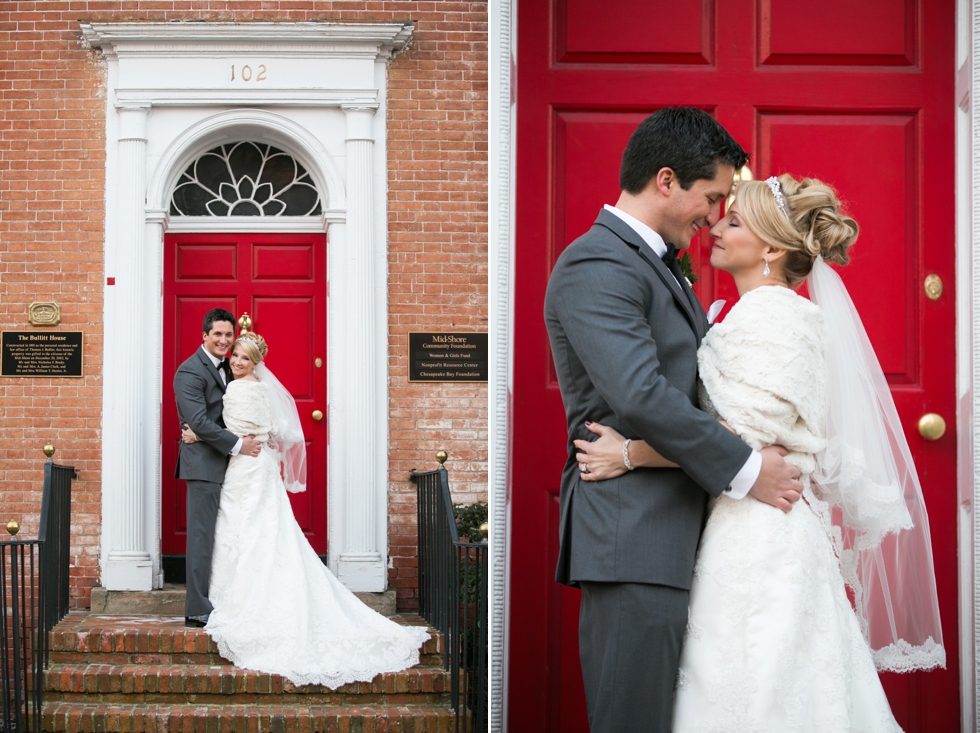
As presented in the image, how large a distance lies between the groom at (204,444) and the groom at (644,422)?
2552mm

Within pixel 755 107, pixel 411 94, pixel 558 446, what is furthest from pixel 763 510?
pixel 411 94

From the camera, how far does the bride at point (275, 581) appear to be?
3570mm

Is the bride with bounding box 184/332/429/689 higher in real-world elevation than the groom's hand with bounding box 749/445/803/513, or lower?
lower

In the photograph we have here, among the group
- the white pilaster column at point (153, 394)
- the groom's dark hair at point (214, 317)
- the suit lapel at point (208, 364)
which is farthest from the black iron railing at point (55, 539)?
the groom's dark hair at point (214, 317)

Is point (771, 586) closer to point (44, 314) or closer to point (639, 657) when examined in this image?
point (639, 657)

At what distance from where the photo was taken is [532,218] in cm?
286

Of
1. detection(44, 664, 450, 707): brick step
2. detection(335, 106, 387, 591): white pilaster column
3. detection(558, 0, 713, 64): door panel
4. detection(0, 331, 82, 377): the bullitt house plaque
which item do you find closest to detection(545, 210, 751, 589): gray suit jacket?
detection(558, 0, 713, 64): door panel

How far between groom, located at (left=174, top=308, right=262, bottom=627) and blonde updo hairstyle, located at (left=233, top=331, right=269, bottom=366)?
0.29 ft

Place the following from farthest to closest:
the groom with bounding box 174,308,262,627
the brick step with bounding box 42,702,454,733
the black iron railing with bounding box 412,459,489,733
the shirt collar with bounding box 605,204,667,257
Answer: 1. the groom with bounding box 174,308,262,627
2. the brick step with bounding box 42,702,454,733
3. the black iron railing with bounding box 412,459,489,733
4. the shirt collar with bounding box 605,204,667,257

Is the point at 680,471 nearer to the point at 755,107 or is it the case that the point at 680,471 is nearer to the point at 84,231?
the point at 755,107

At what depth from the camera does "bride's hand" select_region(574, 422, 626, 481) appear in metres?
1.75

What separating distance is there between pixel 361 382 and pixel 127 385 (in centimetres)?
106

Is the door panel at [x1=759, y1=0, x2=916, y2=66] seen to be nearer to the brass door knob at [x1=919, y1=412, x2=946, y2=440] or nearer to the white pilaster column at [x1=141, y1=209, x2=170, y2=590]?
the brass door knob at [x1=919, y1=412, x2=946, y2=440]

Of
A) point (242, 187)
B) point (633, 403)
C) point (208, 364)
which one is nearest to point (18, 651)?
point (208, 364)
